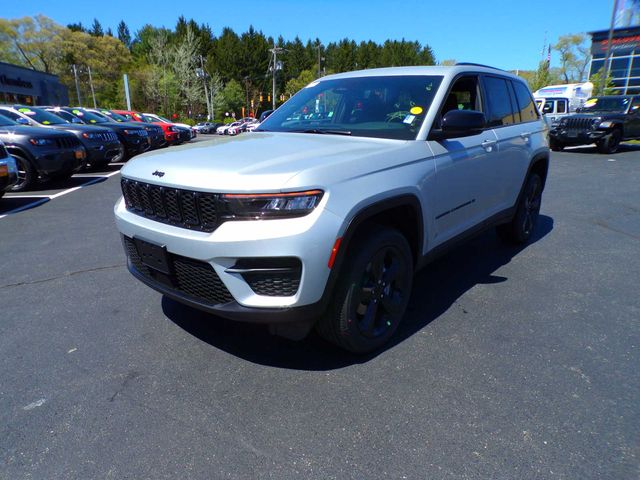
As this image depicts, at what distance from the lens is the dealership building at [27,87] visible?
37219 mm

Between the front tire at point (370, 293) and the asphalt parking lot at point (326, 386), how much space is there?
175 millimetres

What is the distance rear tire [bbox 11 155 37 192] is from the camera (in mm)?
8273

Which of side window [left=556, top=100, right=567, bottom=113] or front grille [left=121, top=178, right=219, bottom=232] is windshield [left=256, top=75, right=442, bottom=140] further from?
side window [left=556, top=100, right=567, bottom=113]

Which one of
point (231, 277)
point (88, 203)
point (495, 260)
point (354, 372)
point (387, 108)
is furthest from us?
point (88, 203)

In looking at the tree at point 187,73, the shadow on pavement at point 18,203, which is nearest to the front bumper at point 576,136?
the shadow on pavement at point 18,203

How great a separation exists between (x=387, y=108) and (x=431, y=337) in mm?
1698

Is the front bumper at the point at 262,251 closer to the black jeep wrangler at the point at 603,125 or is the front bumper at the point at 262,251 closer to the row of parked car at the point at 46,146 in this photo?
the row of parked car at the point at 46,146

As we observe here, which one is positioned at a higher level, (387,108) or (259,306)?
(387,108)

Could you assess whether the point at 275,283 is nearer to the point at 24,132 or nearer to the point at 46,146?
the point at 46,146

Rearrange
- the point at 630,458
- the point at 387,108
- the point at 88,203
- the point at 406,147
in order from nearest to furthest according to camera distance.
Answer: the point at 630,458
the point at 406,147
the point at 387,108
the point at 88,203

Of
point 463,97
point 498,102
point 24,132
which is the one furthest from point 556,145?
point 24,132

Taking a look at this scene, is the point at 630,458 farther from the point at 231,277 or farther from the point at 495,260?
the point at 495,260

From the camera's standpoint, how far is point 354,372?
2.62m

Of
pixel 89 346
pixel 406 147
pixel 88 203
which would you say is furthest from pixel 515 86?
pixel 88 203
